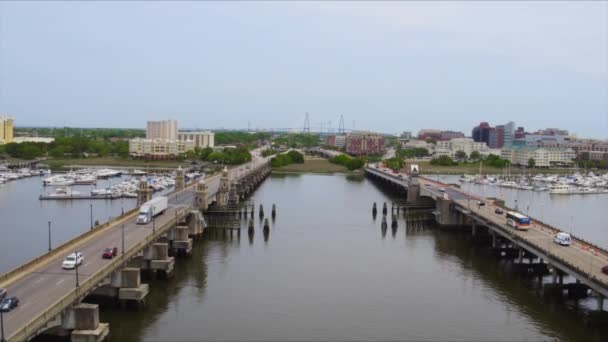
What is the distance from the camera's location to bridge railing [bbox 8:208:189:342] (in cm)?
2347

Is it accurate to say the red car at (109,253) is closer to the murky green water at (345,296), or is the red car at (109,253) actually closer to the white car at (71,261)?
the white car at (71,261)

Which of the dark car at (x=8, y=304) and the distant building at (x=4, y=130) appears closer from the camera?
the dark car at (x=8, y=304)

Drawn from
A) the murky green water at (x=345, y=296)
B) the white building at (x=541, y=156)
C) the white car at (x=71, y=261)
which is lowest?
the murky green water at (x=345, y=296)

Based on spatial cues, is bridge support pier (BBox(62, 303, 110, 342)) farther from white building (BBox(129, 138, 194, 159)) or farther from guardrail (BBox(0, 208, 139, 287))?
white building (BBox(129, 138, 194, 159))

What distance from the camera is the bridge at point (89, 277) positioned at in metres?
25.8

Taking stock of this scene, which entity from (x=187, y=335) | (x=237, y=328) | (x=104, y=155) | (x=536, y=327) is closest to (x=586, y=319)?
(x=536, y=327)

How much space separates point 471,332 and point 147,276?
21.0 m

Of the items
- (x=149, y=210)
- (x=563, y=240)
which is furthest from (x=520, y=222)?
(x=149, y=210)

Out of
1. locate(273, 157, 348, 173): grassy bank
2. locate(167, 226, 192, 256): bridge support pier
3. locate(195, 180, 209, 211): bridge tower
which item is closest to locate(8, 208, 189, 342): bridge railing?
locate(167, 226, 192, 256): bridge support pier

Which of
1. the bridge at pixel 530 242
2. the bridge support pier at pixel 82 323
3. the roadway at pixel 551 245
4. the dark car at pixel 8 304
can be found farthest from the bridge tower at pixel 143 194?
the dark car at pixel 8 304

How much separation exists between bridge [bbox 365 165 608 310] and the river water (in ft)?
6.05

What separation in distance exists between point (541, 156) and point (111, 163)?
12189 cm

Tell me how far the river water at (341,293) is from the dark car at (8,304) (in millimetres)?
5339

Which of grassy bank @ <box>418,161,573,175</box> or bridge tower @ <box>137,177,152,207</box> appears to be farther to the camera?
grassy bank @ <box>418,161,573,175</box>
